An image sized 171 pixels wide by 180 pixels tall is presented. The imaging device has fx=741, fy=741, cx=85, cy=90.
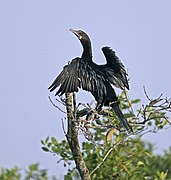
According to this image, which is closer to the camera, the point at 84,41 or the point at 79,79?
the point at 79,79

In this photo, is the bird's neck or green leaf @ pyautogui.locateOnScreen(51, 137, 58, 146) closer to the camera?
green leaf @ pyautogui.locateOnScreen(51, 137, 58, 146)

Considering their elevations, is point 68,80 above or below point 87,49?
below

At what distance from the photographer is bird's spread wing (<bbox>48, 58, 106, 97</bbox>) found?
21.5 feet

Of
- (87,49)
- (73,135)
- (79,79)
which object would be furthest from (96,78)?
(73,135)

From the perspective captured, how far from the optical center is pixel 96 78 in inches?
273

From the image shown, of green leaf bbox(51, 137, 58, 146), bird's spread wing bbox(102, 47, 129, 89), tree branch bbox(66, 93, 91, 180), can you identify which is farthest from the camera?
green leaf bbox(51, 137, 58, 146)

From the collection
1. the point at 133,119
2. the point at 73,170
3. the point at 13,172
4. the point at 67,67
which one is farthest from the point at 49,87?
the point at 13,172

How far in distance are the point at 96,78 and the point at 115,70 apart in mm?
448

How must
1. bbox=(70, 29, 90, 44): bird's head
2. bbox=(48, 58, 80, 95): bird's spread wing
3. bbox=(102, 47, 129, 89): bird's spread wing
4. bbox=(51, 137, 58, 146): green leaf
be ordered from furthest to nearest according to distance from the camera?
bbox=(70, 29, 90, 44): bird's head → bbox=(51, 137, 58, 146): green leaf → bbox=(102, 47, 129, 89): bird's spread wing → bbox=(48, 58, 80, 95): bird's spread wing

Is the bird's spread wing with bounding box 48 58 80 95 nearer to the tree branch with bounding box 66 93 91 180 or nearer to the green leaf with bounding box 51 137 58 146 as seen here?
the tree branch with bounding box 66 93 91 180

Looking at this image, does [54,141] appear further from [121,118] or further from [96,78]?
[121,118]

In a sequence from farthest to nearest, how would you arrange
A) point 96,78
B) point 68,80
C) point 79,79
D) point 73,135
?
point 96,78
point 79,79
point 68,80
point 73,135

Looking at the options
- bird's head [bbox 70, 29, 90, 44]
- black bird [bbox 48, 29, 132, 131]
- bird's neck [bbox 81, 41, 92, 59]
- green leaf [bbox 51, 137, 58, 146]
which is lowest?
green leaf [bbox 51, 137, 58, 146]

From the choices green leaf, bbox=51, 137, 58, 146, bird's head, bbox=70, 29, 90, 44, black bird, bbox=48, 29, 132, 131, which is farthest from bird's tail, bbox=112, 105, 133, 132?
bird's head, bbox=70, 29, 90, 44
